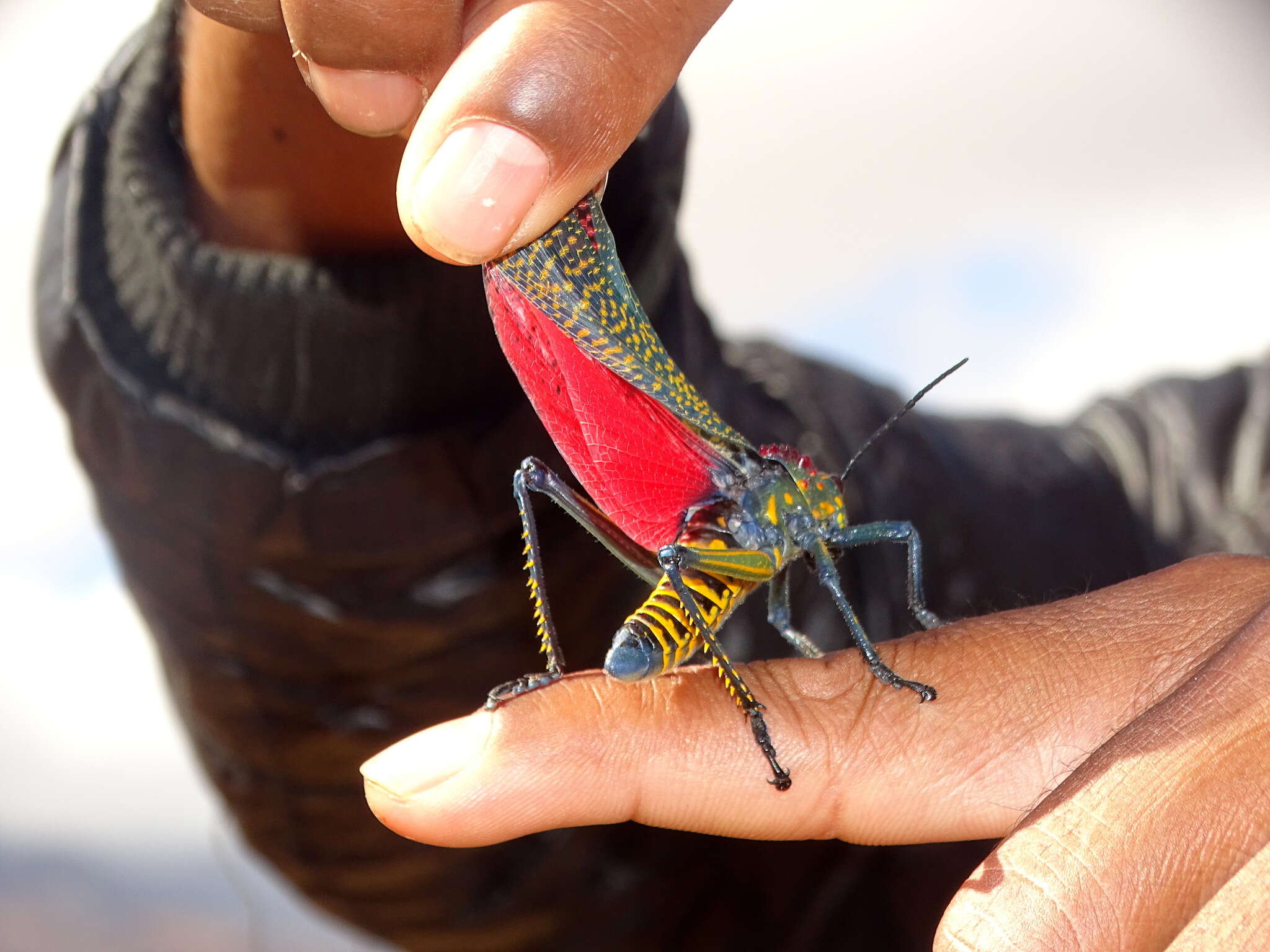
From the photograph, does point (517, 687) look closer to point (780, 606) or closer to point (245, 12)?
point (780, 606)

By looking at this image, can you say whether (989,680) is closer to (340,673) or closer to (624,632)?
(624,632)

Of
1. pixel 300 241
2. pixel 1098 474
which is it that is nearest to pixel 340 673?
pixel 300 241

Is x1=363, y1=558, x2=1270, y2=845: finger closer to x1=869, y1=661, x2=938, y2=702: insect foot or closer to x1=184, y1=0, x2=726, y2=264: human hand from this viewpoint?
x1=869, y1=661, x2=938, y2=702: insect foot

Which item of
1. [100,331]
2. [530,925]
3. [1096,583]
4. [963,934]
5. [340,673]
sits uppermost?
[100,331]

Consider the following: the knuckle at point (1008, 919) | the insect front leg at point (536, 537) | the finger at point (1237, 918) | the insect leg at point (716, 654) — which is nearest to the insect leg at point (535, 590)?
the insect front leg at point (536, 537)

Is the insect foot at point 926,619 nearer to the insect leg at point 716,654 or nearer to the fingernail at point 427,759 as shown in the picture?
the insect leg at point 716,654

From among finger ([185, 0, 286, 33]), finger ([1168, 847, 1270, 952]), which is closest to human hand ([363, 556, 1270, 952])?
finger ([1168, 847, 1270, 952])

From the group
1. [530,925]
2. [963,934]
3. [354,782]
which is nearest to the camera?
[963,934]
